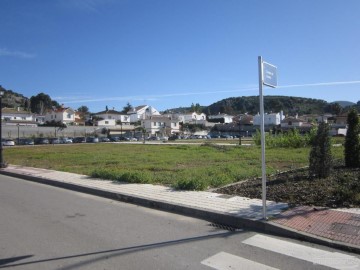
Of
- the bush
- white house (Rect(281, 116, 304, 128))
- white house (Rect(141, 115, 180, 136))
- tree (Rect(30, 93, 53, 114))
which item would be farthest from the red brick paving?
tree (Rect(30, 93, 53, 114))

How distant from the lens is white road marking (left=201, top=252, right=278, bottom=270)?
16.1ft

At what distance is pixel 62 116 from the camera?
11369 cm

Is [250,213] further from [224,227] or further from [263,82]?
[263,82]

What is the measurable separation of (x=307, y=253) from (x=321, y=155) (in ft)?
19.9

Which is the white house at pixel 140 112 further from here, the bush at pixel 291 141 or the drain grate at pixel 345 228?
the drain grate at pixel 345 228

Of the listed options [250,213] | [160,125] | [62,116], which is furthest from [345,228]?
[160,125]

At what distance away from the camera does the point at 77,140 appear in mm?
77438

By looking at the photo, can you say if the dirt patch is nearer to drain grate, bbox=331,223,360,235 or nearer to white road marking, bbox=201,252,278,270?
drain grate, bbox=331,223,360,235

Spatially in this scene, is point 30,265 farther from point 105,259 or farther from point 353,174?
point 353,174

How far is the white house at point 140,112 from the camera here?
148125mm

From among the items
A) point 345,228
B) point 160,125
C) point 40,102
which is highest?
point 40,102

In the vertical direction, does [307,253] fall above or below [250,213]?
below

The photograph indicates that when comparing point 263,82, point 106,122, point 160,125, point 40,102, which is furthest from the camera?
point 40,102

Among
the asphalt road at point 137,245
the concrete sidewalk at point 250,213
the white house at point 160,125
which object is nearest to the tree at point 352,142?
the concrete sidewalk at point 250,213
